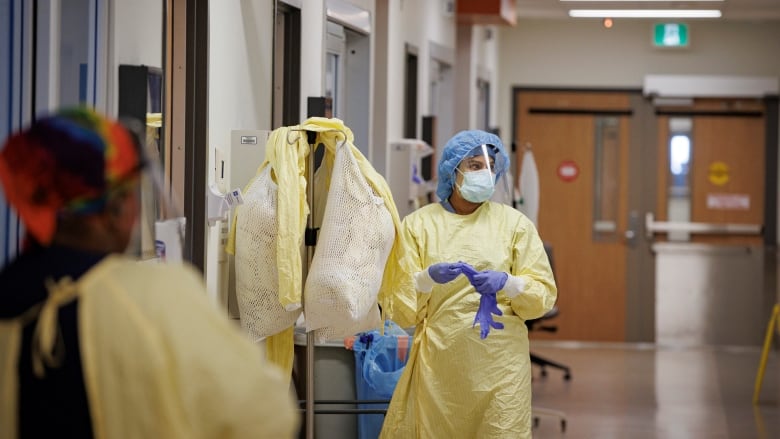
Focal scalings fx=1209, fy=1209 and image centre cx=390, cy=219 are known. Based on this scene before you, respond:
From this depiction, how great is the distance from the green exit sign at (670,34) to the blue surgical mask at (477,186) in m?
6.81

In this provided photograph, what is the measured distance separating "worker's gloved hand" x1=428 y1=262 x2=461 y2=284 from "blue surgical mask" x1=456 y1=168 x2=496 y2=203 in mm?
351

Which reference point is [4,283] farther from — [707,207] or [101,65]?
[707,207]

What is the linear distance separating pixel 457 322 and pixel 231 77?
1157mm

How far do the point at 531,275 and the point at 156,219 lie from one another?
1243 mm

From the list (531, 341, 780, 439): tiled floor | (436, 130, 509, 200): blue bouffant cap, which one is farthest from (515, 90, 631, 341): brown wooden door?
(436, 130, 509, 200): blue bouffant cap

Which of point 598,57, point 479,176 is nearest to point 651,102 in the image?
point 598,57

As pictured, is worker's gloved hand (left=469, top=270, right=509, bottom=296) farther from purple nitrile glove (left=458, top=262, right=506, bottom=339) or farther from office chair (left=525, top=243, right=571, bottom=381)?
office chair (left=525, top=243, right=571, bottom=381)

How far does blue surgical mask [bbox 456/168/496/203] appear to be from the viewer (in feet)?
13.0

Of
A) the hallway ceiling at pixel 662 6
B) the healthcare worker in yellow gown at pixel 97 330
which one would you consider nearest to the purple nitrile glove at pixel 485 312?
the healthcare worker in yellow gown at pixel 97 330

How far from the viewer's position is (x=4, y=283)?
1657mm

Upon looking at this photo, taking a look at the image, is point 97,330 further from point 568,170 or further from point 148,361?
point 568,170

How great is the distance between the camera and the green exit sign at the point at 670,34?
10.4m

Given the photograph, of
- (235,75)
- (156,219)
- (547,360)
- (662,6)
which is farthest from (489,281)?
(662,6)

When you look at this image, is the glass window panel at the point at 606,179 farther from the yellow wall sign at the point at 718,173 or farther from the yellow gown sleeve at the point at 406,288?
the yellow gown sleeve at the point at 406,288
